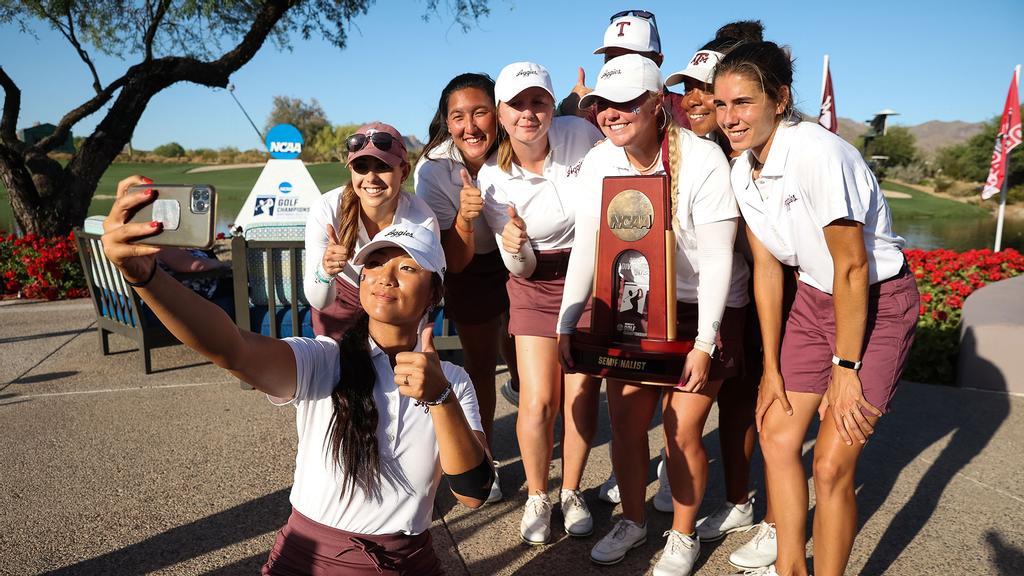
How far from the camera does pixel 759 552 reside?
2861 mm

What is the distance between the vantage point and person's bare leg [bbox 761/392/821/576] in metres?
2.51

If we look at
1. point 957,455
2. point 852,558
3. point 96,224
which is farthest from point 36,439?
point 957,455

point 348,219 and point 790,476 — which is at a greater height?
A: point 348,219

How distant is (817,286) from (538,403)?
1274 mm

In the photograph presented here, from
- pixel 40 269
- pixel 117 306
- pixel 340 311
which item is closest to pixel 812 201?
pixel 340 311

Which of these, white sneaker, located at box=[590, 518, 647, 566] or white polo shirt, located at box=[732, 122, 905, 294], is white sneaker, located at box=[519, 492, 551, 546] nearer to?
white sneaker, located at box=[590, 518, 647, 566]

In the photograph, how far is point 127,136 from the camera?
37.0 ft

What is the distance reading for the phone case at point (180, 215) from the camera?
133 centimetres

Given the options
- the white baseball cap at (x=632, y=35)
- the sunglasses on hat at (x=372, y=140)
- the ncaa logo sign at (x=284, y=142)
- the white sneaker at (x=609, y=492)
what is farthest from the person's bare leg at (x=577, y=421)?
the ncaa logo sign at (x=284, y=142)

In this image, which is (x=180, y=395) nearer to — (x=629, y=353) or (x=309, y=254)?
(x=309, y=254)

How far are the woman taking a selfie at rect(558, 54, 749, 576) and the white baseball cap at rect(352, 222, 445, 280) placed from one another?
0.96 meters

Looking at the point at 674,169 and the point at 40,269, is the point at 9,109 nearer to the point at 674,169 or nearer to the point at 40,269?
the point at 40,269

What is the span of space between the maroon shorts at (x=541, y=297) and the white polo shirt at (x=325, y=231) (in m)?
0.48

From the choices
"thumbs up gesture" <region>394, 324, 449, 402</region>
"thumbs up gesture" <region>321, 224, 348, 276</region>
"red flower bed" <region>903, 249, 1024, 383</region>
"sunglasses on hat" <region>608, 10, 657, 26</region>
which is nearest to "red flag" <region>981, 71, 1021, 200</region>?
"red flower bed" <region>903, 249, 1024, 383</region>
